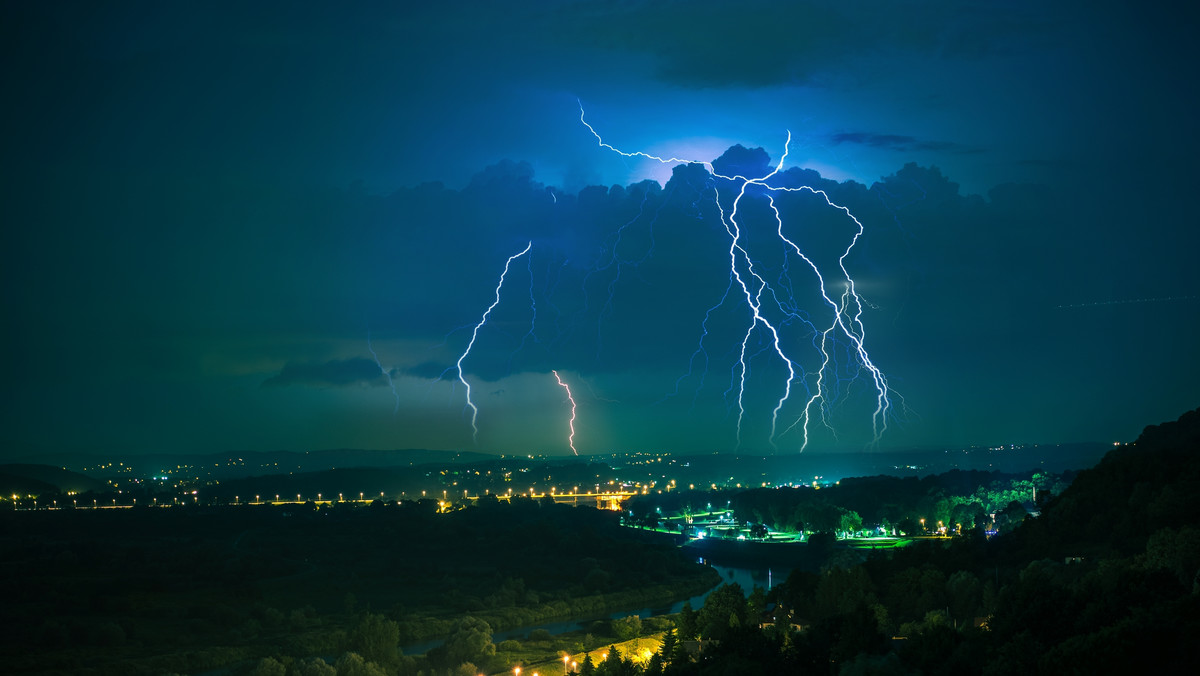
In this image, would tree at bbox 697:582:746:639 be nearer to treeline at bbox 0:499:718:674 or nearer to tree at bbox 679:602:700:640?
tree at bbox 679:602:700:640

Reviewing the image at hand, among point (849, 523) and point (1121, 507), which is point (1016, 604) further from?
point (849, 523)

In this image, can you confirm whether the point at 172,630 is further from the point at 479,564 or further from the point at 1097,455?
the point at 1097,455

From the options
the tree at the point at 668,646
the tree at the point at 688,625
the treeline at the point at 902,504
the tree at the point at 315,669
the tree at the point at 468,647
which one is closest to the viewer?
the tree at the point at 668,646

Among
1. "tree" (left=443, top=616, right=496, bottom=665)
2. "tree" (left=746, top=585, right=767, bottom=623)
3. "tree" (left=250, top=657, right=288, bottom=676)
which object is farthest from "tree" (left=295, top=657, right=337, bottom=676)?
"tree" (left=746, top=585, right=767, bottom=623)

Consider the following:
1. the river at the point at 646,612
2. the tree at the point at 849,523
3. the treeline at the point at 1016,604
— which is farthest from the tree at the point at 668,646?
the tree at the point at 849,523

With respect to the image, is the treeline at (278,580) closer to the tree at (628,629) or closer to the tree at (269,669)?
the tree at (269,669)

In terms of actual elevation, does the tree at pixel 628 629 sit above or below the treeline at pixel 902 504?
below
